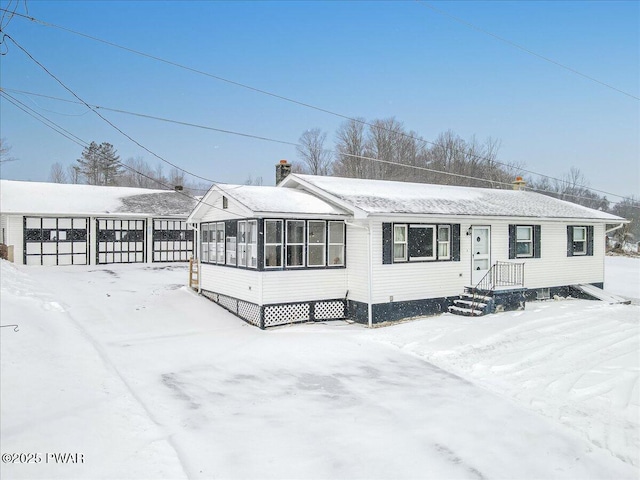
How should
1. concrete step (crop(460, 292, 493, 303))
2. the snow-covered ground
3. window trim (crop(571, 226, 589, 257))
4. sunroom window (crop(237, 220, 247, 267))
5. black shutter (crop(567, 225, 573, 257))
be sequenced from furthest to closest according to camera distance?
window trim (crop(571, 226, 589, 257))
black shutter (crop(567, 225, 573, 257))
concrete step (crop(460, 292, 493, 303))
sunroom window (crop(237, 220, 247, 267))
the snow-covered ground

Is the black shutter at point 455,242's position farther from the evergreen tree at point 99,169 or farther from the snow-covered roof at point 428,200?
the evergreen tree at point 99,169

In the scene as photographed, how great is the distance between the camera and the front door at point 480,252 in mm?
16266

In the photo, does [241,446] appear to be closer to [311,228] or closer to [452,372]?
[452,372]

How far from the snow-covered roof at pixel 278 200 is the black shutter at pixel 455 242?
399cm

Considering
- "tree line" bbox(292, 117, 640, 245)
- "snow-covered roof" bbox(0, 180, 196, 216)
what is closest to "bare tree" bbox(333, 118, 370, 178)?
"tree line" bbox(292, 117, 640, 245)

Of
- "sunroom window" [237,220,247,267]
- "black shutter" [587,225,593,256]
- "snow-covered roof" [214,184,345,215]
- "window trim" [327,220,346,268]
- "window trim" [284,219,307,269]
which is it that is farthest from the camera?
"black shutter" [587,225,593,256]

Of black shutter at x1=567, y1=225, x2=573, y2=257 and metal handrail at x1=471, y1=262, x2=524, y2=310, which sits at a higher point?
black shutter at x1=567, y1=225, x2=573, y2=257

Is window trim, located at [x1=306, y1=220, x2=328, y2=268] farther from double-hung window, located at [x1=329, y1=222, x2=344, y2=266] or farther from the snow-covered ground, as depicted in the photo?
the snow-covered ground

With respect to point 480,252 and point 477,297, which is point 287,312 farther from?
point 480,252

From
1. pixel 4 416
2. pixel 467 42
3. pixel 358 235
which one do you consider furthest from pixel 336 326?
pixel 467 42

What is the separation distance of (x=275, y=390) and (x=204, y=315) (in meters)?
7.04

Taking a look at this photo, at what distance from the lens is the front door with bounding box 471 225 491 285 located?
16.3 metres

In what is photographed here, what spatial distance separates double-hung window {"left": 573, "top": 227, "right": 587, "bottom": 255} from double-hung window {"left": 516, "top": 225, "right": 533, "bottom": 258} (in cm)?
283

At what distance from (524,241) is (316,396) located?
496 inches
